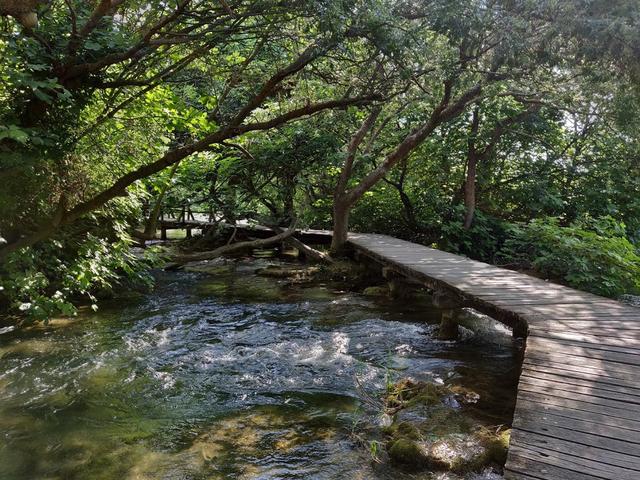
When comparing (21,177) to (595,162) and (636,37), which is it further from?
(595,162)

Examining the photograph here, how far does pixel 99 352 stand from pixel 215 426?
2.77 m

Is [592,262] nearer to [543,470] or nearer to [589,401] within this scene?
[589,401]

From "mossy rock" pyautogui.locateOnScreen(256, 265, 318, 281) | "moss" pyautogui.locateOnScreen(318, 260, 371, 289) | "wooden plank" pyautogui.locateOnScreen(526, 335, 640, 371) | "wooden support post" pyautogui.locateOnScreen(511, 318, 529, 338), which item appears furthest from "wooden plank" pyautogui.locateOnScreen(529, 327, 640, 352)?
"mossy rock" pyautogui.locateOnScreen(256, 265, 318, 281)

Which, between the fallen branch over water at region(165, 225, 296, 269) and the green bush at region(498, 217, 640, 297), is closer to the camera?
the green bush at region(498, 217, 640, 297)

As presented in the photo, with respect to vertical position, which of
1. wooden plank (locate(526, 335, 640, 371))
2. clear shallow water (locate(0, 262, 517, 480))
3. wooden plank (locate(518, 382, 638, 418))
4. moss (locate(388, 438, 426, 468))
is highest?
wooden plank (locate(526, 335, 640, 371))

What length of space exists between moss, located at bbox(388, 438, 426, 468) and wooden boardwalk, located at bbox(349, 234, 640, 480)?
1118 millimetres

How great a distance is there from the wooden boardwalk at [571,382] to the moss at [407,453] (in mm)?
1118

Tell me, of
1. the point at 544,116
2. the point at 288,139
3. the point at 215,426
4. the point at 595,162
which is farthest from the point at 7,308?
the point at 595,162

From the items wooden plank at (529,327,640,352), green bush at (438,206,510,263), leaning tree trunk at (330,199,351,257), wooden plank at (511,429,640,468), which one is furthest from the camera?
green bush at (438,206,510,263)

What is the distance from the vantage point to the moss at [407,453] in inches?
155

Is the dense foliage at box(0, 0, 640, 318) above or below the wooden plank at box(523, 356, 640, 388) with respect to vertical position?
above

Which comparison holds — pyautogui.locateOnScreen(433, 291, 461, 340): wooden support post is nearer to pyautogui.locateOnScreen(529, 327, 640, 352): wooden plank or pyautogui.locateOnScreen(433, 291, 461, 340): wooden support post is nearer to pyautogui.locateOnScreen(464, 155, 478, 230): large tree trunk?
pyautogui.locateOnScreen(529, 327, 640, 352): wooden plank

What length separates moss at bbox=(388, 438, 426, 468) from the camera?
12.9ft

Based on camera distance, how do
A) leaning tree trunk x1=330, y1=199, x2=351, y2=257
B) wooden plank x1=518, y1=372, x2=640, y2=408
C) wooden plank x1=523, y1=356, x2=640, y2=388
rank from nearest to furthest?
wooden plank x1=518, y1=372, x2=640, y2=408 < wooden plank x1=523, y1=356, x2=640, y2=388 < leaning tree trunk x1=330, y1=199, x2=351, y2=257
